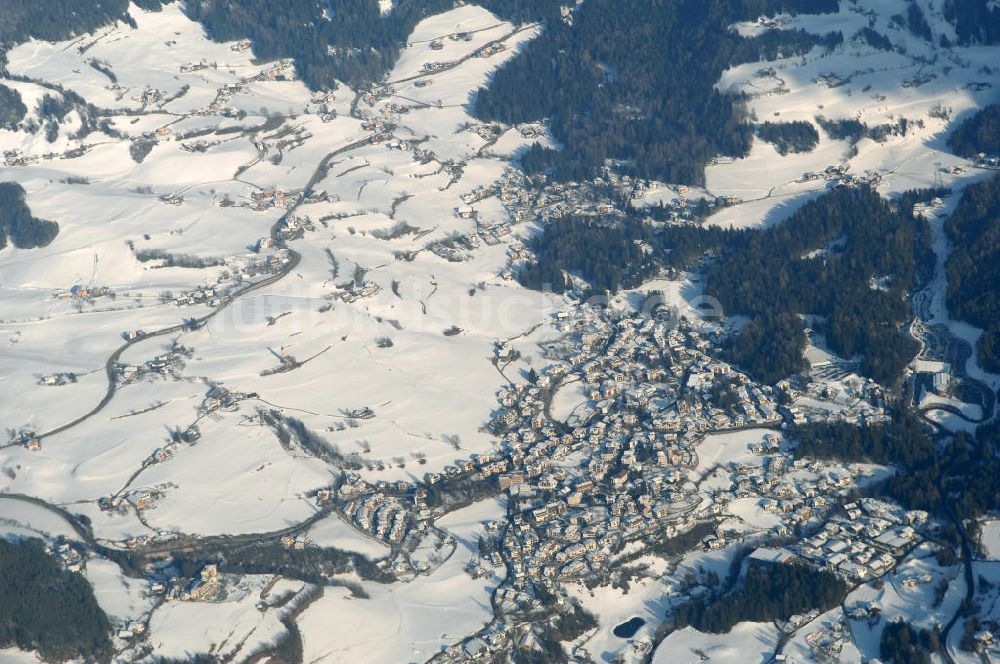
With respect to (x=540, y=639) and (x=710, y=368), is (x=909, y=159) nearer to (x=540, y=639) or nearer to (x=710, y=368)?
(x=710, y=368)

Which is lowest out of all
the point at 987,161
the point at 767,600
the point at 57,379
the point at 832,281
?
the point at 767,600

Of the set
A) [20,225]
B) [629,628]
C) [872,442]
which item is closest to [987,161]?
[872,442]

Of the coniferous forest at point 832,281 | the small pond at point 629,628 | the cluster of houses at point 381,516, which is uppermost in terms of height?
the coniferous forest at point 832,281

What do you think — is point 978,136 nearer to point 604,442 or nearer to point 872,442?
point 872,442

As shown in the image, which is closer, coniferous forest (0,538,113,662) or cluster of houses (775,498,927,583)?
coniferous forest (0,538,113,662)

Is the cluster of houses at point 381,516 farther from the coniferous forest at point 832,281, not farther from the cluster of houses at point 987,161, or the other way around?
the cluster of houses at point 987,161

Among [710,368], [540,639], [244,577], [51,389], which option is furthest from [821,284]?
[51,389]

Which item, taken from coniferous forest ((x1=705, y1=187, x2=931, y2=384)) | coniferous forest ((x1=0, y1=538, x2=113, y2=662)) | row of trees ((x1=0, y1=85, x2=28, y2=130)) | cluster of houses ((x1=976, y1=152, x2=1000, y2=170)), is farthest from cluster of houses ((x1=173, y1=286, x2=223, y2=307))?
cluster of houses ((x1=976, y1=152, x2=1000, y2=170))

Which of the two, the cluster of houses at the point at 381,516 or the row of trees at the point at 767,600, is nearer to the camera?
the row of trees at the point at 767,600

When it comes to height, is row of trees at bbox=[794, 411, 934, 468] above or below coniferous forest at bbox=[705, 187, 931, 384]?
below

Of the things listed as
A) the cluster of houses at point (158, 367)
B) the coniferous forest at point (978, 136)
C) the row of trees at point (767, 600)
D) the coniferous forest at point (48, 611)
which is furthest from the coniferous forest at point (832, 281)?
the coniferous forest at point (48, 611)

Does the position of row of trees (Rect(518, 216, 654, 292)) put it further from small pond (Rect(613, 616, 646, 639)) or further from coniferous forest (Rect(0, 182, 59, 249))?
coniferous forest (Rect(0, 182, 59, 249))

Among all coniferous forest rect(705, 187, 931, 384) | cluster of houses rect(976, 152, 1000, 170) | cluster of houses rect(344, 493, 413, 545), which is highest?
cluster of houses rect(976, 152, 1000, 170)
